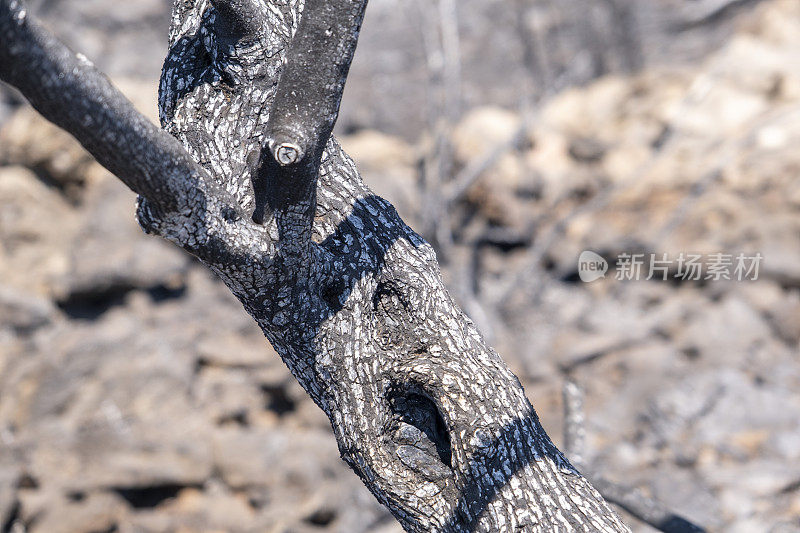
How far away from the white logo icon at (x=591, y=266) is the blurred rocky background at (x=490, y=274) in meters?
0.07

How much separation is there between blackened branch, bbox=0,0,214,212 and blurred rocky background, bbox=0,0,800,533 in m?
3.68

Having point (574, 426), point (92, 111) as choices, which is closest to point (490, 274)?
point (574, 426)

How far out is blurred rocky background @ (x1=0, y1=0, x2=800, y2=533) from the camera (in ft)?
14.7

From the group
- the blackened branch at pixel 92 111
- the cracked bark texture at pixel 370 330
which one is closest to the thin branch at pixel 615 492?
the cracked bark texture at pixel 370 330

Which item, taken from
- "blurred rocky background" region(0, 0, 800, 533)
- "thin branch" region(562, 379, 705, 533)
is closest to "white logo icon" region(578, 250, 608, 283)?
"blurred rocky background" region(0, 0, 800, 533)

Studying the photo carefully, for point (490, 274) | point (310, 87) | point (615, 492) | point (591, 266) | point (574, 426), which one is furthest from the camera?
point (490, 274)

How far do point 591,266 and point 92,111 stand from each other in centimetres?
510

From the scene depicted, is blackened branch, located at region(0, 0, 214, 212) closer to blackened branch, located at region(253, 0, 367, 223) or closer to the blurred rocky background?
blackened branch, located at region(253, 0, 367, 223)

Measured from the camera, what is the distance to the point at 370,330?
141cm

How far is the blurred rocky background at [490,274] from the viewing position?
4488 millimetres

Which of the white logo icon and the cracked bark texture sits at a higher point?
the white logo icon

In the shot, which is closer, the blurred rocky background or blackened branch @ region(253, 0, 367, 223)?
blackened branch @ region(253, 0, 367, 223)

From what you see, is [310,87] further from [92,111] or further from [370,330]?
[370,330]

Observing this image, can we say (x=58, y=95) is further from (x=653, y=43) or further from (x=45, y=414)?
(x=653, y=43)
